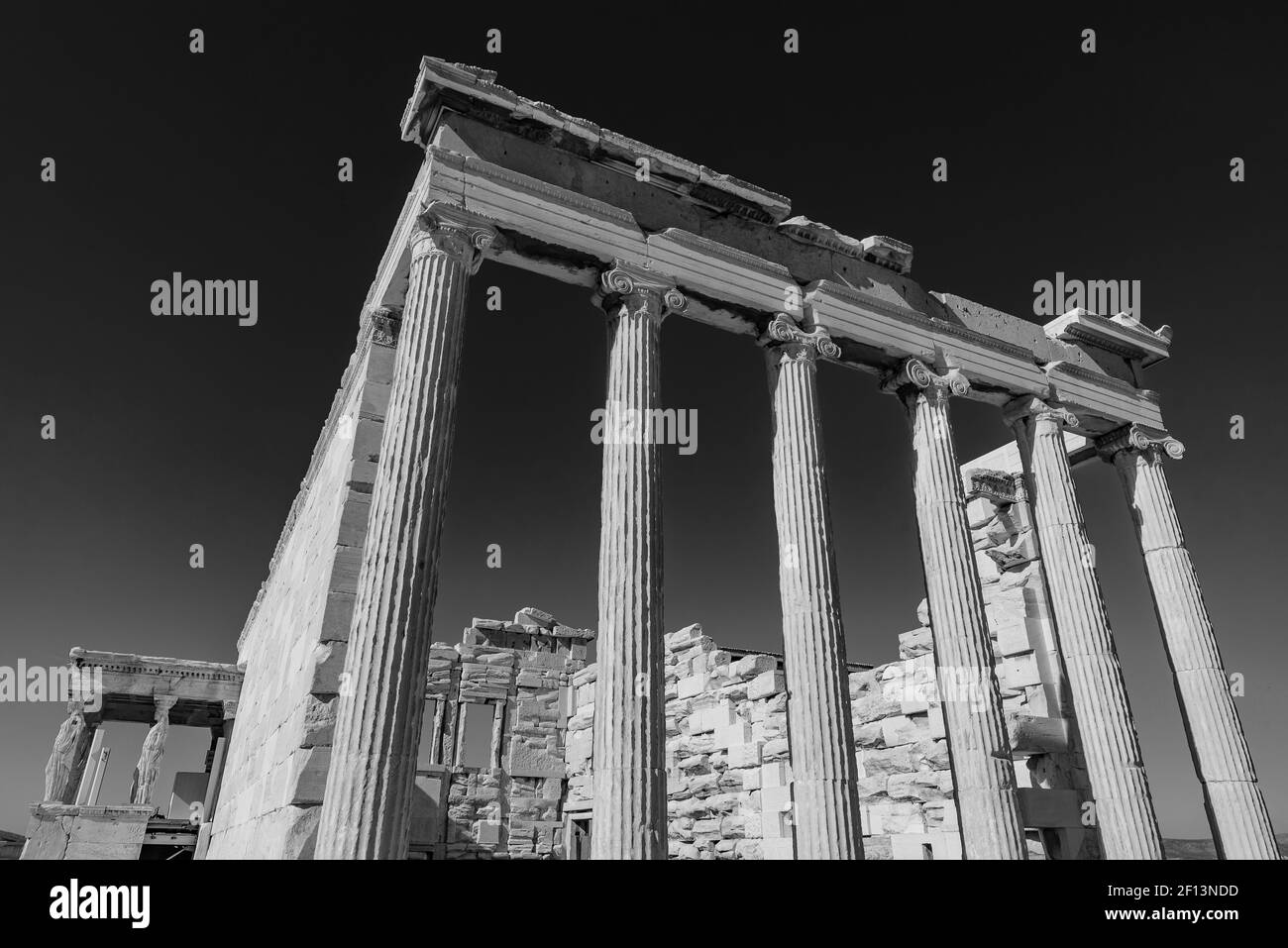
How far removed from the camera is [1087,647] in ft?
47.6

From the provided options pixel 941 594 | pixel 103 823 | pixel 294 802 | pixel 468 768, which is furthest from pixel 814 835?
pixel 103 823

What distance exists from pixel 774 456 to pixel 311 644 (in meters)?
7.46

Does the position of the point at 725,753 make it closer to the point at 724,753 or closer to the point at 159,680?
the point at 724,753

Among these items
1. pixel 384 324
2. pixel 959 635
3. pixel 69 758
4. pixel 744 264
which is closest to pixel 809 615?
pixel 959 635

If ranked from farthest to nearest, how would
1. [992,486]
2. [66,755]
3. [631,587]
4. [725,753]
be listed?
1. [66,755]
2. [992,486]
3. [725,753]
4. [631,587]

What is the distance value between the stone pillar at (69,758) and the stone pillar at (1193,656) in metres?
28.0

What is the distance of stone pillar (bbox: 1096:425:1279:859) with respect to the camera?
47.3 feet

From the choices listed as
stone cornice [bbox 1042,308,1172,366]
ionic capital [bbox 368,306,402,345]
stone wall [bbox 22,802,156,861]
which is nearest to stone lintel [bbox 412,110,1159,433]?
stone cornice [bbox 1042,308,1172,366]

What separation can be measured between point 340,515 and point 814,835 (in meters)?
7.76

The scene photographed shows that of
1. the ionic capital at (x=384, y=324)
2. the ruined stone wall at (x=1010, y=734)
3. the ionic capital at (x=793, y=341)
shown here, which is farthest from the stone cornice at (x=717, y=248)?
the ruined stone wall at (x=1010, y=734)

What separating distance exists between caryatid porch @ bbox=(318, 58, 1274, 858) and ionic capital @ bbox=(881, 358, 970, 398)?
0.05 metres

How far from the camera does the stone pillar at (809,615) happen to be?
10828mm
